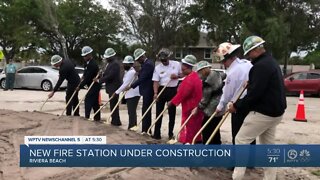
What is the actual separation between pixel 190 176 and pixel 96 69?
5.05 meters

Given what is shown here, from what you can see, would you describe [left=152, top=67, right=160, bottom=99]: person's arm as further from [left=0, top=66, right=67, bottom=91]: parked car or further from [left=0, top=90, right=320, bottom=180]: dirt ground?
[left=0, top=66, right=67, bottom=91]: parked car

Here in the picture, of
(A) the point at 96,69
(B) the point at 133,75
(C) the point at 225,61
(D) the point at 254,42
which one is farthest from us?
(A) the point at 96,69

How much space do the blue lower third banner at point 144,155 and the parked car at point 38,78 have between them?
1909cm

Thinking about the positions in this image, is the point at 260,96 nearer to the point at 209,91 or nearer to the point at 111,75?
the point at 209,91

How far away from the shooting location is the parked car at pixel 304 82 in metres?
23.0

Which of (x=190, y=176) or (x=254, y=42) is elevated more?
(x=254, y=42)

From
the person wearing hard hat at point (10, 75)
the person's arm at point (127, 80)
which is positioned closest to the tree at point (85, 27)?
the person wearing hard hat at point (10, 75)

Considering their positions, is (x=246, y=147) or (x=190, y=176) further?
(x=190, y=176)

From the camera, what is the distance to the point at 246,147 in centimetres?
478

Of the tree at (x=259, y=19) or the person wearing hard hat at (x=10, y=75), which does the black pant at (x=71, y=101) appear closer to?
Result: the person wearing hard hat at (x=10, y=75)

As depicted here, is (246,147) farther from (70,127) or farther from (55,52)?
(55,52)

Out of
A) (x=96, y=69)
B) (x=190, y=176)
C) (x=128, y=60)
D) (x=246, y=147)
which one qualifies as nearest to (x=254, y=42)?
(x=246, y=147)

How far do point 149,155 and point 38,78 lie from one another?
66.9 ft

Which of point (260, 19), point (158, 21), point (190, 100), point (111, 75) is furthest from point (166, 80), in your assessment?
point (158, 21)
